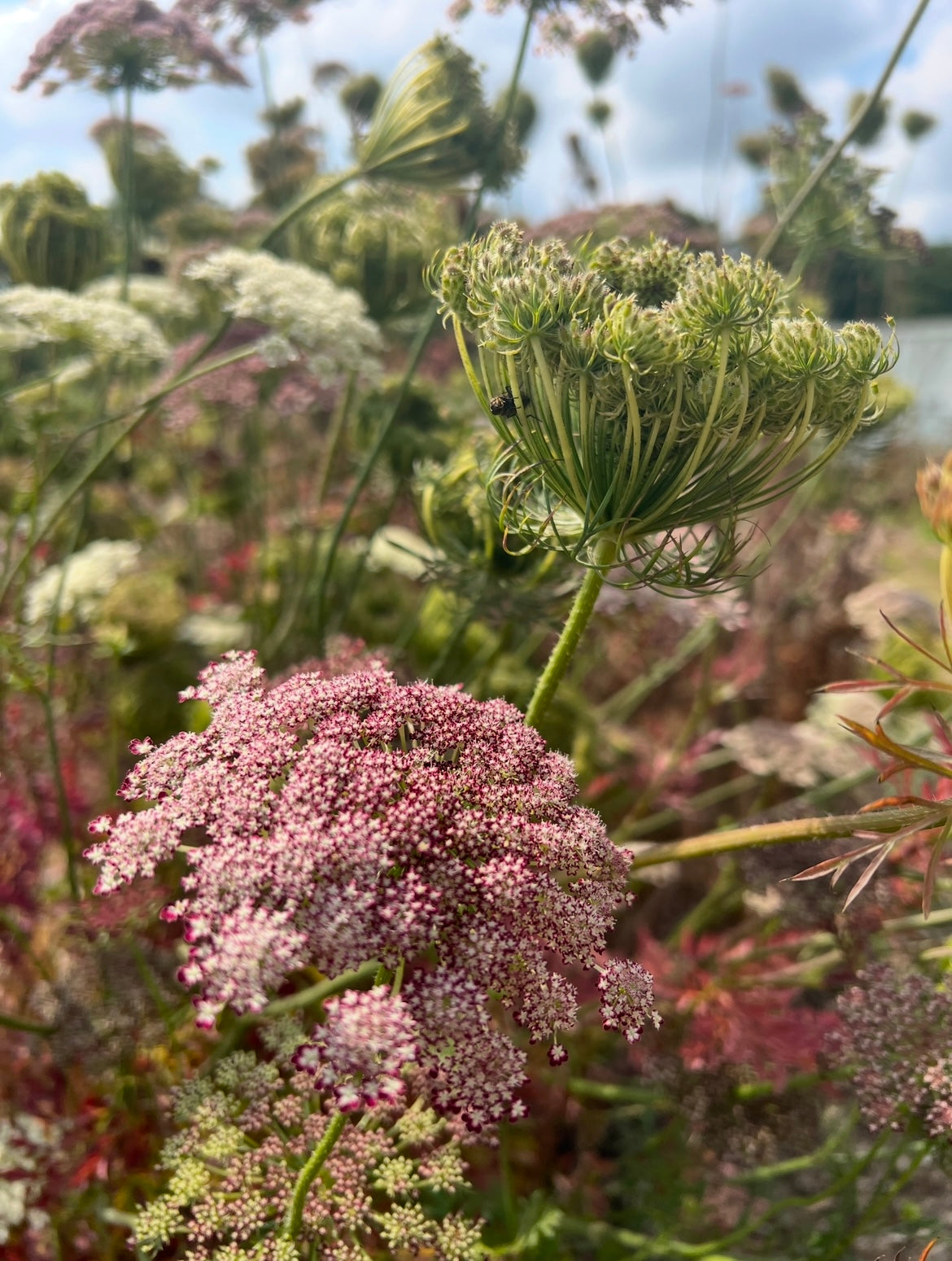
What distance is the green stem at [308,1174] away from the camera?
0.89 meters

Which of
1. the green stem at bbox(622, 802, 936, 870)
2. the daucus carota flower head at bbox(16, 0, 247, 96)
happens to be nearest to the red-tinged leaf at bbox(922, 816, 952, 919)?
the green stem at bbox(622, 802, 936, 870)

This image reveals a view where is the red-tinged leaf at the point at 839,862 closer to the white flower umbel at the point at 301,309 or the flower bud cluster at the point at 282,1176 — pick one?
the flower bud cluster at the point at 282,1176

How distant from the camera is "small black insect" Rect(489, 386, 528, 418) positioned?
1.02 meters

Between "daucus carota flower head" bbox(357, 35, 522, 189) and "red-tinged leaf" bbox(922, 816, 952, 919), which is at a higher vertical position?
"daucus carota flower head" bbox(357, 35, 522, 189)

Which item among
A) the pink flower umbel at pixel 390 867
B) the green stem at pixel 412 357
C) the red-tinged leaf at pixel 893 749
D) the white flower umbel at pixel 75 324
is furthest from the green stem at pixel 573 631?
the white flower umbel at pixel 75 324

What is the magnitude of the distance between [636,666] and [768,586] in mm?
978

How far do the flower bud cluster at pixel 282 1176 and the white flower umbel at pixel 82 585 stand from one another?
1.39 metres

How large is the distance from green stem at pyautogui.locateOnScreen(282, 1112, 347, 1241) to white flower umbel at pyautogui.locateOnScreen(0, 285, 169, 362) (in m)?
1.72

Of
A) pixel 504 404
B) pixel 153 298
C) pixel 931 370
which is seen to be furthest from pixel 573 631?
pixel 931 370

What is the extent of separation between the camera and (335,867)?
0.77 metres

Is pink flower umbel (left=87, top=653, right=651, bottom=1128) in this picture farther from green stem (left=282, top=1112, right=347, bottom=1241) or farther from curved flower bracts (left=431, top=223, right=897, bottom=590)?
curved flower bracts (left=431, top=223, right=897, bottom=590)

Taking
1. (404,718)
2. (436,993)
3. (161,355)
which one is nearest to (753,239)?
(161,355)

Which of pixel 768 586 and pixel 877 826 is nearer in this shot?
pixel 877 826

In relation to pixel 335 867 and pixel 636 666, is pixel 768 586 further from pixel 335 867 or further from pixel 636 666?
pixel 335 867
